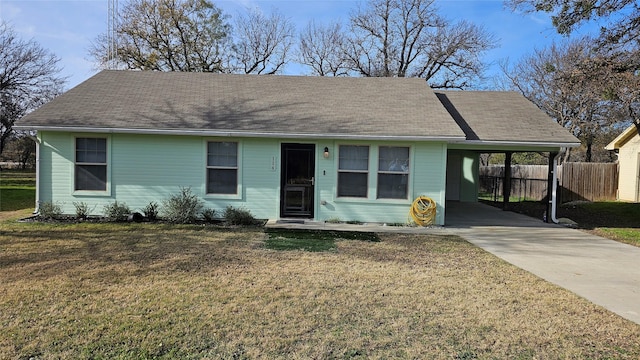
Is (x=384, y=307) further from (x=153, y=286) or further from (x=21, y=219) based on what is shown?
(x=21, y=219)

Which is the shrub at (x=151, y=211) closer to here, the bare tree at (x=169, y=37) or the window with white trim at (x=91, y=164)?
the window with white trim at (x=91, y=164)

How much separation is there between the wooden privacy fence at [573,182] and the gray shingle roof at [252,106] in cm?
934

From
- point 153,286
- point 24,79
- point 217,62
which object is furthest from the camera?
point 217,62

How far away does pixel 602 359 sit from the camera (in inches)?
139

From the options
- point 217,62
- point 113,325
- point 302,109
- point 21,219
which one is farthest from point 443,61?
point 113,325

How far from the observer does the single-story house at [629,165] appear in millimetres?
19141

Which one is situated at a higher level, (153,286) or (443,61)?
(443,61)

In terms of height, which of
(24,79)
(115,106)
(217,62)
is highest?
(217,62)

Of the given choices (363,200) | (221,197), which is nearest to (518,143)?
(363,200)

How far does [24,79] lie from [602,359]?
31.1m

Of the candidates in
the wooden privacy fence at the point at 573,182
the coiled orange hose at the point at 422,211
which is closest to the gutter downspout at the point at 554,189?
the coiled orange hose at the point at 422,211

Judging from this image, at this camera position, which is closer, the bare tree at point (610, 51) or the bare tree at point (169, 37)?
the bare tree at point (610, 51)

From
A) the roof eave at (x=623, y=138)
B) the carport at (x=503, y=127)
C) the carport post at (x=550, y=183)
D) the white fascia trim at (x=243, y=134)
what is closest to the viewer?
the white fascia trim at (x=243, y=134)

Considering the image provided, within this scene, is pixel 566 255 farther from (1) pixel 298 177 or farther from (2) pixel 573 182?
(2) pixel 573 182
